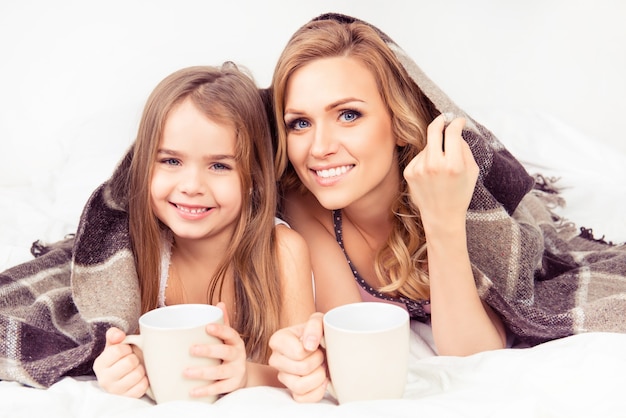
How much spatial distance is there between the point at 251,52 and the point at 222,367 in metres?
1.51

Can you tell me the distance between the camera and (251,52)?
7.20ft

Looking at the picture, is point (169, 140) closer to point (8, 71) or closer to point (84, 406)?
point (84, 406)

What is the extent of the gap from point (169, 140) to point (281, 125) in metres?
0.21

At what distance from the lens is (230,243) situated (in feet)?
4.06

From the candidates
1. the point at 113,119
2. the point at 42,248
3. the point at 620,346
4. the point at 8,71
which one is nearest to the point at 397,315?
the point at 620,346

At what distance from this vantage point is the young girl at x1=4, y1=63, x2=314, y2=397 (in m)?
1.13

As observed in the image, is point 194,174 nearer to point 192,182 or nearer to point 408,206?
point 192,182

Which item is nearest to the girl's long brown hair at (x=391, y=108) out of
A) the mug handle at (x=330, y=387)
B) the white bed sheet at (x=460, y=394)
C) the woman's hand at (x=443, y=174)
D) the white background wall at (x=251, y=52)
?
the white bed sheet at (x=460, y=394)

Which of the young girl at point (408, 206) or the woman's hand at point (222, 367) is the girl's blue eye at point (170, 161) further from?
the woman's hand at point (222, 367)

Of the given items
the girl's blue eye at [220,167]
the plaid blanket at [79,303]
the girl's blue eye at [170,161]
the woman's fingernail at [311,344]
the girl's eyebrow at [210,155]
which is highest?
the girl's eyebrow at [210,155]

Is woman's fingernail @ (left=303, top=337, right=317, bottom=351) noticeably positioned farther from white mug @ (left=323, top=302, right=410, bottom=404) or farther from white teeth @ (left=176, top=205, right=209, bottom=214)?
white teeth @ (left=176, top=205, right=209, bottom=214)

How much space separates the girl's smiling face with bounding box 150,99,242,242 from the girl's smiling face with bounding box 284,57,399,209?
0.12m

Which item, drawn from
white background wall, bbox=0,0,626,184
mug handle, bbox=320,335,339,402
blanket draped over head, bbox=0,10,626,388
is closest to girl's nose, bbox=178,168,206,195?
blanket draped over head, bbox=0,10,626,388

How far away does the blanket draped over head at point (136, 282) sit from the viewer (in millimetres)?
1049
